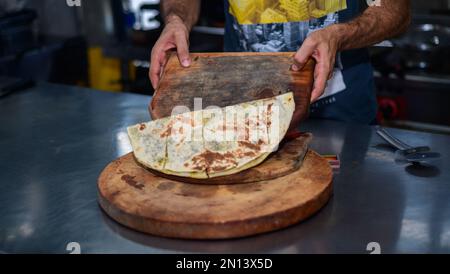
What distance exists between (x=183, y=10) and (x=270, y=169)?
0.96 m

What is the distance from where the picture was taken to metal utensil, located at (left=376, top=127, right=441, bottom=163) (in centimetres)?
171

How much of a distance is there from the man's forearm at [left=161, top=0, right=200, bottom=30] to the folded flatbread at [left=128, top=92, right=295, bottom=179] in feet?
2.19

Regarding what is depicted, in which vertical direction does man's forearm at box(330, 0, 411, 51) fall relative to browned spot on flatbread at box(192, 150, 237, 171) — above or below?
above

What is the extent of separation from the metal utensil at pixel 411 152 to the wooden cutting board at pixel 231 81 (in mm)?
327

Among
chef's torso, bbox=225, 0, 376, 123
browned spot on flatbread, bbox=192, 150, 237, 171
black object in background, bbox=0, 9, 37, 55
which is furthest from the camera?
black object in background, bbox=0, 9, 37, 55

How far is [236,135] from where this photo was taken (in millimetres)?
1571

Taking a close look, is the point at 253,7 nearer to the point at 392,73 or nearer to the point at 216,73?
the point at 216,73

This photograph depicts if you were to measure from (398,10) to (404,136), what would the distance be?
412 millimetres

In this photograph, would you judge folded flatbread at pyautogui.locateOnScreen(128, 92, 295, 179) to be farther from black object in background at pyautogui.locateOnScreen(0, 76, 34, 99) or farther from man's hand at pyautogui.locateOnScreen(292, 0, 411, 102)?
black object in background at pyautogui.locateOnScreen(0, 76, 34, 99)

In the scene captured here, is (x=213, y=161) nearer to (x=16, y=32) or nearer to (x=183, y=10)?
(x=183, y=10)

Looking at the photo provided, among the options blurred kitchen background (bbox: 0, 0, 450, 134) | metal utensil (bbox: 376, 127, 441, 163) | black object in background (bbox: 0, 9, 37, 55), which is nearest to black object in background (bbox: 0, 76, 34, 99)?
blurred kitchen background (bbox: 0, 0, 450, 134)

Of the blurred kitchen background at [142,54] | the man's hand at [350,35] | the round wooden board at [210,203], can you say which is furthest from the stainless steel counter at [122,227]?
the blurred kitchen background at [142,54]

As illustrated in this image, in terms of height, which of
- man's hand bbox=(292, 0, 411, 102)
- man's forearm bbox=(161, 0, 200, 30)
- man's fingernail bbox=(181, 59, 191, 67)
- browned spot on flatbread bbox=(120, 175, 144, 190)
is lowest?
browned spot on flatbread bbox=(120, 175, 144, 190)
